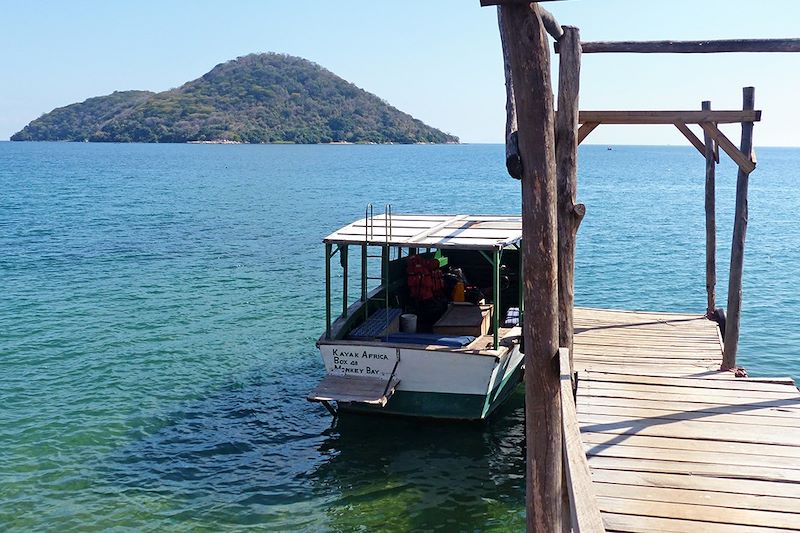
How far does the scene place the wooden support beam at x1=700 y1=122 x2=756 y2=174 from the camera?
39.5ft

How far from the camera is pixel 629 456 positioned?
25.5 feet

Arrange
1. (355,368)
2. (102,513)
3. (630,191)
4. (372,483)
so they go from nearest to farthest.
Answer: (102,513), (372,483), (355,368), (630,191)

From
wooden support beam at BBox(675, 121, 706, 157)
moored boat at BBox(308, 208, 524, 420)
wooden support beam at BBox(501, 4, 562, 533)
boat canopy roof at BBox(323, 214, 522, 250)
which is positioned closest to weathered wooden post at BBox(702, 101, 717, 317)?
wooden support beam at BBox(675, 121, 706, 157)

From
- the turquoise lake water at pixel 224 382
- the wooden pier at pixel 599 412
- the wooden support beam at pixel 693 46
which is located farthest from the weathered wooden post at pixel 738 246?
the turquoise lake water at pixel 224 382

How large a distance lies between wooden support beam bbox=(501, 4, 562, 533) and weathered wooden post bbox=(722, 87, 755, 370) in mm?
6498

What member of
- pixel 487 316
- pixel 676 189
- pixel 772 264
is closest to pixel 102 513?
pixel 487 316

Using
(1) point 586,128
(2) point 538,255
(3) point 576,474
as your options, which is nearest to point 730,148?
(1) point 586,128

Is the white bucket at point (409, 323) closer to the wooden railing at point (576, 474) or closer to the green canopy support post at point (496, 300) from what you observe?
the green canopy support post at point (496, 300)

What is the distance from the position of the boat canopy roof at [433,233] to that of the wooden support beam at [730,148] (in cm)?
344

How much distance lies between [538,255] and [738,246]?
22.7 feet

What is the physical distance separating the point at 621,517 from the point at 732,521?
0.85m

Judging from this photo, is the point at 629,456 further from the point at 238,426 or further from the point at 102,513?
the point at 238,426

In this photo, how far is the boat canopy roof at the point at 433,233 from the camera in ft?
45.1

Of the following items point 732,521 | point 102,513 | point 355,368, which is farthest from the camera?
point 355,368
